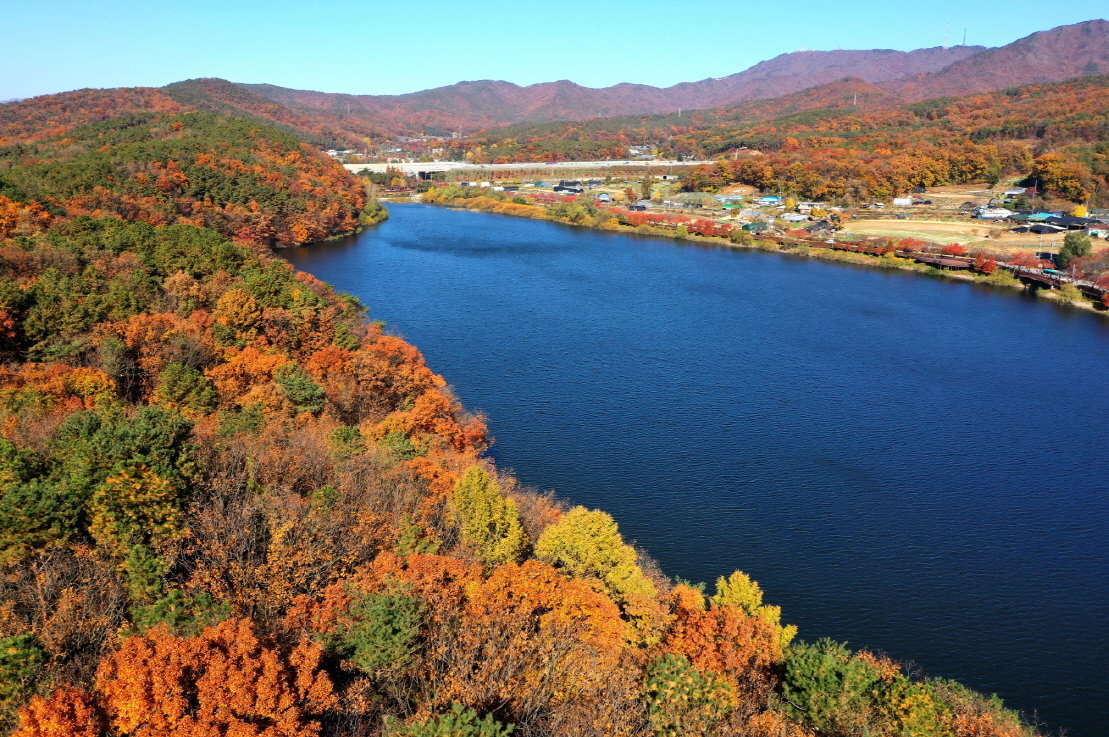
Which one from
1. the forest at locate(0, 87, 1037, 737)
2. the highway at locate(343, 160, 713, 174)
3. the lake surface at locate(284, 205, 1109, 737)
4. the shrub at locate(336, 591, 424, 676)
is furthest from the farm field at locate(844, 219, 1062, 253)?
the shrub at locate(336, 591, 424, 676)

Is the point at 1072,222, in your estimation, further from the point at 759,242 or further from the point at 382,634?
the point at 382,634

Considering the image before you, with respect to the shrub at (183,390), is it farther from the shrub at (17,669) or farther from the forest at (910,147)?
the forest at (910,147)

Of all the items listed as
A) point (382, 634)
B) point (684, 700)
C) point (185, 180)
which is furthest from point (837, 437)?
point (185, 180)

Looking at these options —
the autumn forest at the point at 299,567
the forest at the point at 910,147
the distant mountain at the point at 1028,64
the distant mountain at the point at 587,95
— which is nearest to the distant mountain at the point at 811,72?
the distant mountain at the point at 587,95

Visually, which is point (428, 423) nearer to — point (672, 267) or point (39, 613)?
point (39, 613)

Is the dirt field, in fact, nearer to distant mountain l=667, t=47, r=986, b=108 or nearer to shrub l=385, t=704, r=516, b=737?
shrub l=385, t=704, r=516, b=737

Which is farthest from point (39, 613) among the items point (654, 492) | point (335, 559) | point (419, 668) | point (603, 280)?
point (603, 280)

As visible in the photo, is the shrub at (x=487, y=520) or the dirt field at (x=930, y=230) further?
the dirt field at (x=930, y=230)
